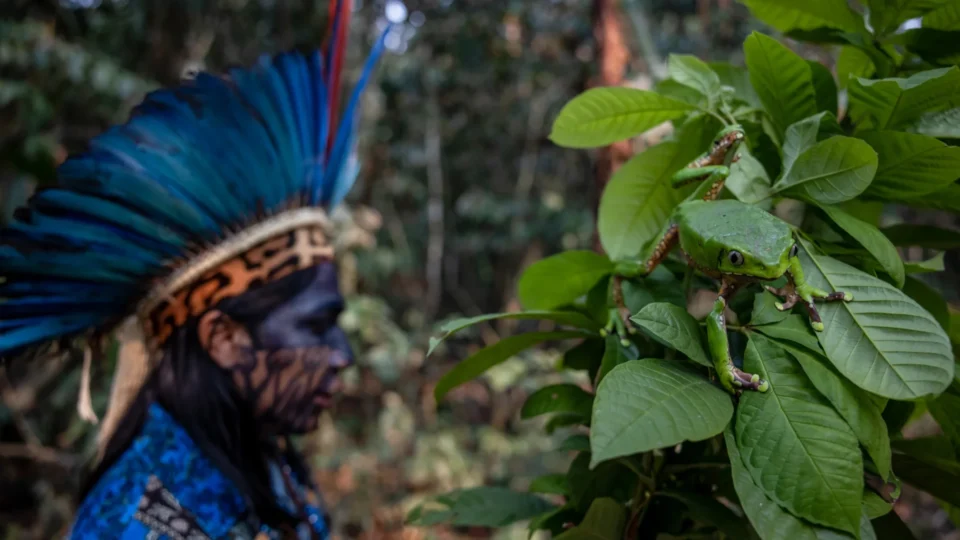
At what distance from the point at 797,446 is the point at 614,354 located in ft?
0.47

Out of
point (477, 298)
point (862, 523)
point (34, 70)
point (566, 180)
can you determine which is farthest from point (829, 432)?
point (477, 298)

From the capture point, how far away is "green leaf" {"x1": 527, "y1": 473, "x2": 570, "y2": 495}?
23.2 inches

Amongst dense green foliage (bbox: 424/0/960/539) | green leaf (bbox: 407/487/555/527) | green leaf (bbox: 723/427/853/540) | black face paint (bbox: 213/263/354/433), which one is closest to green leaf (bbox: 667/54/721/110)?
dense green foliage (bbox: 424/0/960/539)

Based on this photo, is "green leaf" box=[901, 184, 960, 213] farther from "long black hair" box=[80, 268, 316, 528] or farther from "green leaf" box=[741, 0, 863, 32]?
"long black hair" box=[80, 268, 316, 528]

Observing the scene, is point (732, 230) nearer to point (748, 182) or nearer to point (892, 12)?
point (748, 182)

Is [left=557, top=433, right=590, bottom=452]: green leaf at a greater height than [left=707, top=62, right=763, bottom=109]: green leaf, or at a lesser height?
lesser

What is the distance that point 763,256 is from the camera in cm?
42

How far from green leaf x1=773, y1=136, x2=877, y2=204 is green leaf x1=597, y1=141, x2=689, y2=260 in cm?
13

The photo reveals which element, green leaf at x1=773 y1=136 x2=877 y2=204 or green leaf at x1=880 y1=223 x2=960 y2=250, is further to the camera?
green leaf at x1=880 y1=223 x2=960 y2=250

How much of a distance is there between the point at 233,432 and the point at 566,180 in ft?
10.4

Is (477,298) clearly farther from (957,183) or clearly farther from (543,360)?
(957,183)

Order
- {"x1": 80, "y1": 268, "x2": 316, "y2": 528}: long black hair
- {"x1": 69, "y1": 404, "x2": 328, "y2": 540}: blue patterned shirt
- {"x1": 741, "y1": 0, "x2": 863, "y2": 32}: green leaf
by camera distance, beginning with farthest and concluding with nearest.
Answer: {"x1": 80, "y1": 268, "x2": 316, "y2": 528}: long black hair < {"x1": 69, "y1": 404, "x2": 328, "y2": 540}: blue patterned shirt < {"x1": 741, "y1": 0, "x2": 863, "y2": 32}: green leaf

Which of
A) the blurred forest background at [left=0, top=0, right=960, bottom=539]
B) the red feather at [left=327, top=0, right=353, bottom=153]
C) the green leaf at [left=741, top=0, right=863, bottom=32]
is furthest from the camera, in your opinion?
the blurred forest background at [left=0, top=0, right=960, bottom=539]

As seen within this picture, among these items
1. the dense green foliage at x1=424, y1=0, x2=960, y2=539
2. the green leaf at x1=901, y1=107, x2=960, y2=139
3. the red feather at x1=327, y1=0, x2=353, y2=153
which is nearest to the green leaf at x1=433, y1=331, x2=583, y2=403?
the dense green foliage at x1=424, y1=0, x2=960, y2=539
